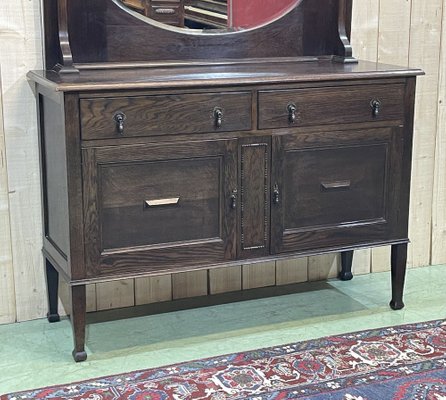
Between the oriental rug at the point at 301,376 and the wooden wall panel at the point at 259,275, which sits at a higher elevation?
the wooden wall panel at the point at 259,275

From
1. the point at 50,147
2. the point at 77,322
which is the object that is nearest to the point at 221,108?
the point at 50,147

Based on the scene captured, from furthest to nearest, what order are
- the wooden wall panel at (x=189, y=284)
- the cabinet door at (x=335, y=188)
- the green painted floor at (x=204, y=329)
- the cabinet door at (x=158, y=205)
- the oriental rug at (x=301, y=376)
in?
the wooden wall panel at (x=189, y=284) < the cabinet door at (x=335, y=188) < the green painted floor at (x=204, y=329) < the cabinet door at (x=158, y=205) < the oriental rug at (x=301, y=376)

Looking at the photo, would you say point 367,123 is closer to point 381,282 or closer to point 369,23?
point 369,23

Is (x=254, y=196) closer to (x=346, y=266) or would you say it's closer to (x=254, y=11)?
(x=254, y=11)

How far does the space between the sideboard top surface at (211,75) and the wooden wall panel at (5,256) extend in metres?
0.33

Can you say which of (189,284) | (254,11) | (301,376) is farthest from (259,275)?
(254,11)

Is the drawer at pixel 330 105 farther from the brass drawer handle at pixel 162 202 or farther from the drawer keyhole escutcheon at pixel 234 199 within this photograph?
the brass drawer handle at pixel 162 202

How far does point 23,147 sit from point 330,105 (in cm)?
104

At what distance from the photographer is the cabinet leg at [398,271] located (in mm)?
2971

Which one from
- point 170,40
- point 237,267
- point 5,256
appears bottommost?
point 237,267

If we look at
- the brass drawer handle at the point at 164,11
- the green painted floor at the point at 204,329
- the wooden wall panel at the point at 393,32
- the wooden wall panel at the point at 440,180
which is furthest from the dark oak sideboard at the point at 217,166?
the wooden wall panel at the point at 440,180

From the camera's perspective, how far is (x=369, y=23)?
3213 mm

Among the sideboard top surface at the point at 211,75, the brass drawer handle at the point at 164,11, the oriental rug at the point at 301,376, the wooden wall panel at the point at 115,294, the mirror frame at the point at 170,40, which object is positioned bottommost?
the oriental rug at the point at 301,376

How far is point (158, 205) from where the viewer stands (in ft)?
8.41
